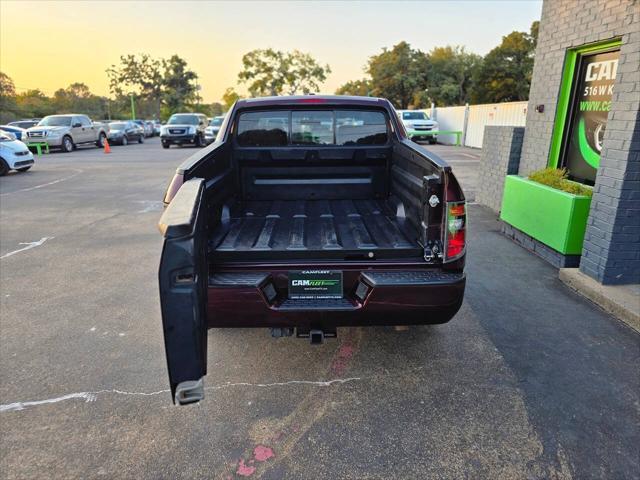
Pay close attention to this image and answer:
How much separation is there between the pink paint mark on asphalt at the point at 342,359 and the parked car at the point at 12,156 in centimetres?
1438

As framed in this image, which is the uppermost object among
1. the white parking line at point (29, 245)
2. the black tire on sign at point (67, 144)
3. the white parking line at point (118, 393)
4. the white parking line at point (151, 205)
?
the black tire on sign at point (67, 144)

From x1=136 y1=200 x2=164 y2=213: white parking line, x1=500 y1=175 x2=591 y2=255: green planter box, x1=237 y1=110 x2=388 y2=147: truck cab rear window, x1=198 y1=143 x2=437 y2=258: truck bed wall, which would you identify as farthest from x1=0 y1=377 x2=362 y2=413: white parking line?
x1=136 y1=200 x2=164 y2=213: white parking line

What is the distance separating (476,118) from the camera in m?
23.5

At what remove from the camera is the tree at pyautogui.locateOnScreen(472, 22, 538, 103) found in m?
44.9

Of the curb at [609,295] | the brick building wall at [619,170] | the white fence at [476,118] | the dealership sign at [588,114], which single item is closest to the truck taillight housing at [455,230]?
the curb at [609,295]

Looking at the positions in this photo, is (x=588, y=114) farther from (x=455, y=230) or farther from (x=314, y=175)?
(x=455, y=230)

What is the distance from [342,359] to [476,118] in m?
23.4

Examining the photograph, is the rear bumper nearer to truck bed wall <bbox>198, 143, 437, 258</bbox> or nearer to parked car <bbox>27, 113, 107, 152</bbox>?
truck bed wall <bbox>198, 143, 437, 258</bbox>

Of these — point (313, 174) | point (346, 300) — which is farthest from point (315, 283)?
point (313, 174)

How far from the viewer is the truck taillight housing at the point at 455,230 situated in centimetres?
265

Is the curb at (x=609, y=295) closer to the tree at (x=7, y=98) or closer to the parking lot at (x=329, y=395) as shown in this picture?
the parking lot at (x=329, y=395)

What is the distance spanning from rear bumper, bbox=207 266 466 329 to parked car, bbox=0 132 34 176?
14218 mm

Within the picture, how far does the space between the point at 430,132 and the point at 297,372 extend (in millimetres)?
23940

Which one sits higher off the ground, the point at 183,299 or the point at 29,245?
the point at 183,299
